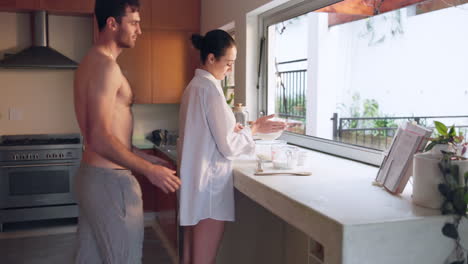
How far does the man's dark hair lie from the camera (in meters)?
1.79

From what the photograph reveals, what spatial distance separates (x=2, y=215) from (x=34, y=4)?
6.19ft

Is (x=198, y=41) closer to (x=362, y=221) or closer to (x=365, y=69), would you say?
(x=365, y=69)

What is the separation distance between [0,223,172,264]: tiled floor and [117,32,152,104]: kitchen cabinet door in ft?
4.40

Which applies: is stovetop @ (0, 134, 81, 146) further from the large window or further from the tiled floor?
the large window

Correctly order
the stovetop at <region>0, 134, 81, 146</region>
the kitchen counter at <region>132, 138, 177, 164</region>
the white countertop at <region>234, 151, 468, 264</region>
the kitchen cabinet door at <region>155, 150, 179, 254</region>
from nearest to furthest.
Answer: the white countertop at <region>234, 151, 468, 264</region>
the kitchen cabinet door at <region>155, 150, 179, 254</region>
the kitchen counter at <region>132, 138, 177, 164</region>
the stovetop at <region>0, 134, 81, 146</region>

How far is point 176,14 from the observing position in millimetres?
4418

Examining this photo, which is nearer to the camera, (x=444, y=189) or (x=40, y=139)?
(x=444, y=189)

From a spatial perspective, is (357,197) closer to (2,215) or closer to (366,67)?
(366,67)

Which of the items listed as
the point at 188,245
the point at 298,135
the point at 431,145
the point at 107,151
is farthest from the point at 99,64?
the point at 298,135

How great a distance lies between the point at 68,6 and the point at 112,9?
2.62 meters

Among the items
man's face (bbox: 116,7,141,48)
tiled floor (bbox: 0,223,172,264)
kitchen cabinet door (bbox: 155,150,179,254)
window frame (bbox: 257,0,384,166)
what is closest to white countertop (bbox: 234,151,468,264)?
window frame (bbox: 257,0,384,166)

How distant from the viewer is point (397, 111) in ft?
7.06

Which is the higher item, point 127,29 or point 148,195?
point 127,29

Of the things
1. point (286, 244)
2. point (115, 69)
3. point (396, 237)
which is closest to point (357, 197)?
point (396, 237)
